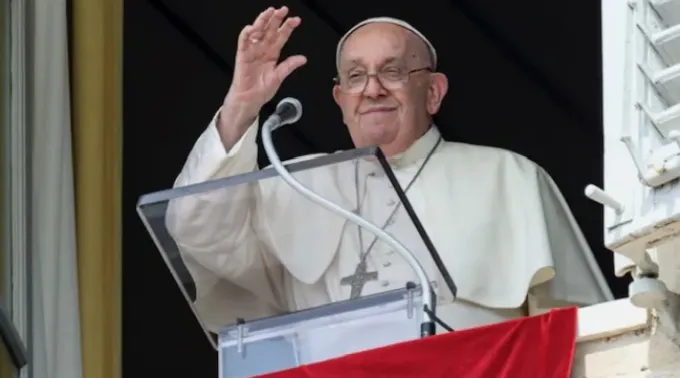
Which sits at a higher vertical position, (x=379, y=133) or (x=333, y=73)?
(x=333, y=73)

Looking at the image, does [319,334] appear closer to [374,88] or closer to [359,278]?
[359,278]

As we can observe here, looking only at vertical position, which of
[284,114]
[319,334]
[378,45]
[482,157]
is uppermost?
[378,45]

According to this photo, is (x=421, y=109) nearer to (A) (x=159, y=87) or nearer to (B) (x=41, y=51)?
(B) (x=41, y=51)

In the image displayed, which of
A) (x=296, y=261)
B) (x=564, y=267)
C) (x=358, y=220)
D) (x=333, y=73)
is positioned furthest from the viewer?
(x=333, y=73)

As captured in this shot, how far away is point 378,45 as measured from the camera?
4926 millimetres

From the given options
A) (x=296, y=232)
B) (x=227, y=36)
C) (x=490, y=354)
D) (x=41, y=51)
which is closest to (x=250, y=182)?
(x=296, y=232)

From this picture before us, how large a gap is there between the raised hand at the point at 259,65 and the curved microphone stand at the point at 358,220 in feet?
0.97

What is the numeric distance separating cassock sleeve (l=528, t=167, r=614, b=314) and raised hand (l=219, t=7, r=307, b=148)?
65 cm

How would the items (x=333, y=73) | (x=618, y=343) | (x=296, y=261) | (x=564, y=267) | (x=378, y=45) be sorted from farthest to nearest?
1. (x=333, y=73)
2. (x=378, y=45)
3. (x=564, y=267)
4. (x=296, y=261)
5. (x=618, y=343)

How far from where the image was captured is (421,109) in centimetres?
495

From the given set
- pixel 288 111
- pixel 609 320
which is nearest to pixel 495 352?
pixel 609 320

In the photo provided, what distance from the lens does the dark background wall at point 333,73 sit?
5.98 m

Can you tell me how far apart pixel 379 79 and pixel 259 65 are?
362mm

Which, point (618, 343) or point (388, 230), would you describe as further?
point (388, 230)
